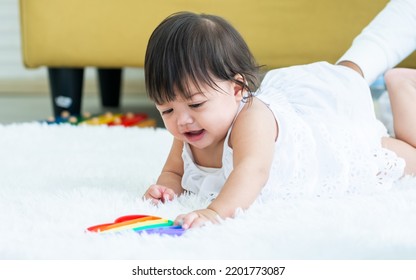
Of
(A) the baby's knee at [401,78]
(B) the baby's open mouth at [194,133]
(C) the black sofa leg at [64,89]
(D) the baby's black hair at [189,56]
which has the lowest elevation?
(C) the black sofa leg at [64,89]

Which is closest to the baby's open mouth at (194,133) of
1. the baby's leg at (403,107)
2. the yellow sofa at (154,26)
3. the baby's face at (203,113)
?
the baby's face at (203,113)

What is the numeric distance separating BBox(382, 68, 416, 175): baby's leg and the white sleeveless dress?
0.18 feet

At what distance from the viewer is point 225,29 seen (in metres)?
0.89

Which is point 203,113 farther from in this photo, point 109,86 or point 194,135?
point 109,86

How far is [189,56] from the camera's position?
849 millimetres

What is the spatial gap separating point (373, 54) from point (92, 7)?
895 millimetres

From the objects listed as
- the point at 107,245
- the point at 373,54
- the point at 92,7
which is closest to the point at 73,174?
the point at 107,245

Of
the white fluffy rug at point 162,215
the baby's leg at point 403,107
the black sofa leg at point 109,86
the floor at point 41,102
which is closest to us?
the white fluffy rug at point 162,215

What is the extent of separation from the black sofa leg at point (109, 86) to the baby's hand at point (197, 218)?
6.43 feet

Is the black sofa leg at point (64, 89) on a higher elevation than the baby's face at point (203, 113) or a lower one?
lower

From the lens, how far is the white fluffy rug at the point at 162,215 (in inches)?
27.2

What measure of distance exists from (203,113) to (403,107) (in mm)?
454

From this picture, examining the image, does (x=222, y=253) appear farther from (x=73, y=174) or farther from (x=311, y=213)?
(x=73, y=174)

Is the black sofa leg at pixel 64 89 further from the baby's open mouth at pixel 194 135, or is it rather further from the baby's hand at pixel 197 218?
the baby's hand at pixel 197 218
